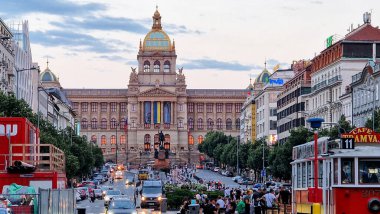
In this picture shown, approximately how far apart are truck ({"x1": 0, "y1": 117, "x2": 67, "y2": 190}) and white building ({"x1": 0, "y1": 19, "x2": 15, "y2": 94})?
3131 inches

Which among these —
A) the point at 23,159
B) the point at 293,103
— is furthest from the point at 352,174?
the point at 293,103

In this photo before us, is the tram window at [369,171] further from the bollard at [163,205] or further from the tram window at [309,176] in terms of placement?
the bollard at [163,205]

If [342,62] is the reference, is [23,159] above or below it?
below

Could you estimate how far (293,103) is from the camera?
166 metres

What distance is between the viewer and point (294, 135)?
122000 millimetres

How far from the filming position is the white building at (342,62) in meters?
132

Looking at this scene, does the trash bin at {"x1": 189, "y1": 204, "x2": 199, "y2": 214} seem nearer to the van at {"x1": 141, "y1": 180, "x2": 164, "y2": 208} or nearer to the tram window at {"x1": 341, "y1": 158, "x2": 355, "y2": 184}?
the tram window at {"x1": 341, "y1": 158, "x2": 355, "y2": 184}

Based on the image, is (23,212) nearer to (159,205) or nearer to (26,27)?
(159,205)

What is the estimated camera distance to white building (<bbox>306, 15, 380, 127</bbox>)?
13200 centimetres

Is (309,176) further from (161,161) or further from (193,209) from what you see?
(161,161)

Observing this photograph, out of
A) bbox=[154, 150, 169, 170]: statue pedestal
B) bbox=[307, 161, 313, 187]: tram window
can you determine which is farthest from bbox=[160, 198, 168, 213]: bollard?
bbox=[154, 150, 169, 170]: statue pedestal

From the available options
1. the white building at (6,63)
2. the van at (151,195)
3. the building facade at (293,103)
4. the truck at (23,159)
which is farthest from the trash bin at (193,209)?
the building facade at (293,103)

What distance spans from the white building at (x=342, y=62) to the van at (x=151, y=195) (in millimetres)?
47780

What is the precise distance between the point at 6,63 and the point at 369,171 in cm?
9137
